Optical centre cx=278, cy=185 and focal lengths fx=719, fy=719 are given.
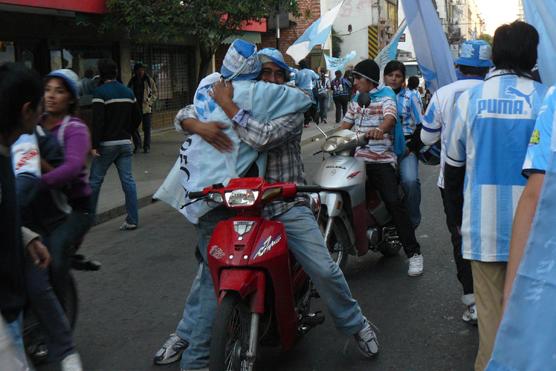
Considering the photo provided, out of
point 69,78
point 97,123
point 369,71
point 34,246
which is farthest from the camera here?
point 97,123

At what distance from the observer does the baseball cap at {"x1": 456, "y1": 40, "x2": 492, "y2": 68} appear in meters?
4.49

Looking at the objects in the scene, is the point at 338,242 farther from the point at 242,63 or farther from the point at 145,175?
the point at 145,175

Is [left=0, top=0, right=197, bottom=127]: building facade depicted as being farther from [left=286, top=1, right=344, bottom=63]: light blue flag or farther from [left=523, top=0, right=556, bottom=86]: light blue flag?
[left=523, top=0, right=556, bottom=86]: light blue flag

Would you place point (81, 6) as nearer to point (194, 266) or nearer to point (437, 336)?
point (194, 266)

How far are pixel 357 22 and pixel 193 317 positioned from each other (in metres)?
41.7

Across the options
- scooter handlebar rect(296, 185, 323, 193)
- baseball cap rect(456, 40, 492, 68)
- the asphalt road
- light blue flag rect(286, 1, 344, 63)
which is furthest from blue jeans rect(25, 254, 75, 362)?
light blue flag rect(286, 1, 344, 63)

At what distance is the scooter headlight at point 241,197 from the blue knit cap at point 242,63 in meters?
0.63

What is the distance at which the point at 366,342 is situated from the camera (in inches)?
163

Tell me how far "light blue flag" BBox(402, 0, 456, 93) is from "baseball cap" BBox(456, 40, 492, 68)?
2.19 feet

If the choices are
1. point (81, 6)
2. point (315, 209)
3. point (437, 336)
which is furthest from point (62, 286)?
point (81, 6)

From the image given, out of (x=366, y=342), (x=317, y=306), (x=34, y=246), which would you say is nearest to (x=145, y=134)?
(x=317, y=306)

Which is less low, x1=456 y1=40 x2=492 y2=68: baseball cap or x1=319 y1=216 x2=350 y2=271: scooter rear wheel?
x1=456 y1=40 x2=492 y2=68: baseball cap

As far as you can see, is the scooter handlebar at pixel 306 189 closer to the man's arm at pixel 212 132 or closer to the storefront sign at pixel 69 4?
the man's arm at pixel 212 132

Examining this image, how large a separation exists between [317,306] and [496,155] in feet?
8.01
